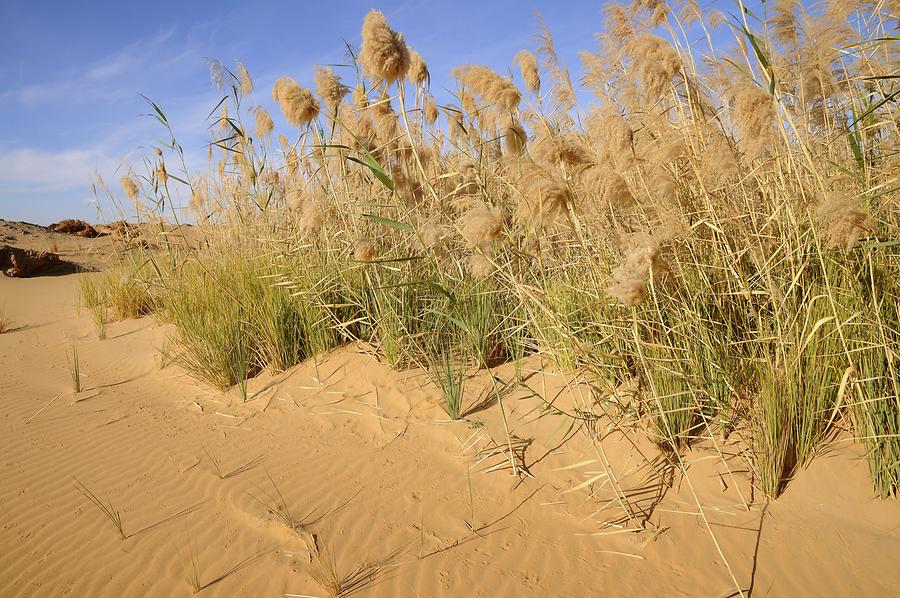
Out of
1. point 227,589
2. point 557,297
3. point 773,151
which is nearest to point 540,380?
point 557,297

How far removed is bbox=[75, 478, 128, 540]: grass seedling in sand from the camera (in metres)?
2.63

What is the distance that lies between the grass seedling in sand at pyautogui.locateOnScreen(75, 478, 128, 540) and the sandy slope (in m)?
0.03

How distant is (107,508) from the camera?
2826 millimetres

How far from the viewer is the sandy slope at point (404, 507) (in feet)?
6.68

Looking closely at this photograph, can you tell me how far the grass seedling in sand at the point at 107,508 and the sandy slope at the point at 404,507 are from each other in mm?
28

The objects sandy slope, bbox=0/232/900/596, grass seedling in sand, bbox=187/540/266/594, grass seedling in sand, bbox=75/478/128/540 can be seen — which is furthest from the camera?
grass seedling in sand, bbox=75/478/128/540

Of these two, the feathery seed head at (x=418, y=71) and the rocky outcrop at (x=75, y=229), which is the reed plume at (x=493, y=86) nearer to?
the feathery seed head at (x=418, y=71)

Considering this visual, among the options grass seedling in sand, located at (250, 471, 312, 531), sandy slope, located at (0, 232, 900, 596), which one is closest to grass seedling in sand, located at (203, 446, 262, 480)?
sandy slope, located at (0, 232, 900, 596)

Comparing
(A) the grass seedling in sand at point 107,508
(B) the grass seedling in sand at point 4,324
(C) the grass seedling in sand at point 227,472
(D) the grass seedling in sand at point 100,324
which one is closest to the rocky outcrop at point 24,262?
(B) the grass seedling in sand at point 4,324

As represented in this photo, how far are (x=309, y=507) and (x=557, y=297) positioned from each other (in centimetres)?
177

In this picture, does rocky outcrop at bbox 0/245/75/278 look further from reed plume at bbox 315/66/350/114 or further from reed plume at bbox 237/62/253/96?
reed plume at bbox 315/66/350/114

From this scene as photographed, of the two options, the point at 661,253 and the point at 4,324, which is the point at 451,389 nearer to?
the point at 661,253

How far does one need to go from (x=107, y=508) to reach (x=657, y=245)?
9.83 ft

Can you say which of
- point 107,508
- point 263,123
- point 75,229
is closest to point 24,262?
point 75,229
